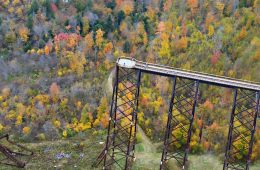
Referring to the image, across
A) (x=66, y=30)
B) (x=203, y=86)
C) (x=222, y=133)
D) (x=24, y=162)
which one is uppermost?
(x=66, y=30)

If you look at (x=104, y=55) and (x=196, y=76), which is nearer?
(x=196, y=76)

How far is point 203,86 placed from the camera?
36.1 metres

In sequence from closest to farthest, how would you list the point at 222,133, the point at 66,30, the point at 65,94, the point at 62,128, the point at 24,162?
the point at 24,162, the point at 222,133, the point at 62,128, the point at 65,94, the point at 66,30

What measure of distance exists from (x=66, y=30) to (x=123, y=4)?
24.4 feet

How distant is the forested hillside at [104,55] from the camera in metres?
34.5

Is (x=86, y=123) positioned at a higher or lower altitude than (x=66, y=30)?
lower

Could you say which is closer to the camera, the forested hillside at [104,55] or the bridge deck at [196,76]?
the bridge deck at [196,76]

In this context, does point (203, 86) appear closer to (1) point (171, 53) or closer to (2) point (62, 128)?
(1) point (171, 53)

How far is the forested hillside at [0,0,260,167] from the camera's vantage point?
3447 centimetres

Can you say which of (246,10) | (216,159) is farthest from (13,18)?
(216,159)

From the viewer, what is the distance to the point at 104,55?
4216 cm

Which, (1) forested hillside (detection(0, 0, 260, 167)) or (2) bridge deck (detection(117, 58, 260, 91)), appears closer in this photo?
(2) bridge deck (detection(117, 58, 260, 91))

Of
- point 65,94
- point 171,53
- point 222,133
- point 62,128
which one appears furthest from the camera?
point 171,53

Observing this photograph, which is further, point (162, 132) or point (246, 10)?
point (246, 10)
